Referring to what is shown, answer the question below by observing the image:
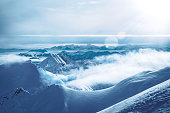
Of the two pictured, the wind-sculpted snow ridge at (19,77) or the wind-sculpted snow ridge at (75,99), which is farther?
the wind-sculpted snow ridge at (19,77)

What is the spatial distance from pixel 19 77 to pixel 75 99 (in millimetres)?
17024

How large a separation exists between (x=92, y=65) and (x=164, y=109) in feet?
250

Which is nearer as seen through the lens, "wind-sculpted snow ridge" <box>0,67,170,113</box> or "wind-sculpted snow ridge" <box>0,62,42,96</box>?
"wind-sculpted snow ridge" <box>0,67,170,113</box>

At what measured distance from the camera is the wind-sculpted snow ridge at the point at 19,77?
34469mm

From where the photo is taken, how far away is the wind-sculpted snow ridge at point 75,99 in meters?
24.5

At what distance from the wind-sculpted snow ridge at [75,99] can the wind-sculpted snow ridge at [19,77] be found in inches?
238

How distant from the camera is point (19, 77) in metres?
37.8

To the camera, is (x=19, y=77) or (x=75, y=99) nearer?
(x=75, y=99)

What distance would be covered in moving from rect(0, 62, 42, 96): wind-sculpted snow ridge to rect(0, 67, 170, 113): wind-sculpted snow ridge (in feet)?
19.8

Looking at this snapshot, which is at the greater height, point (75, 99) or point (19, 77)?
point (19, 77)

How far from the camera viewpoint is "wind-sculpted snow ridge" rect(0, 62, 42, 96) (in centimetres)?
3447

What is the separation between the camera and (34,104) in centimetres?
2622

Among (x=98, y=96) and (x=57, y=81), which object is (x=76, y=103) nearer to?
(x=98, y=96)

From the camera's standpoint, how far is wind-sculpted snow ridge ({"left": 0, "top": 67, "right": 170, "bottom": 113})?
80.5 feet
